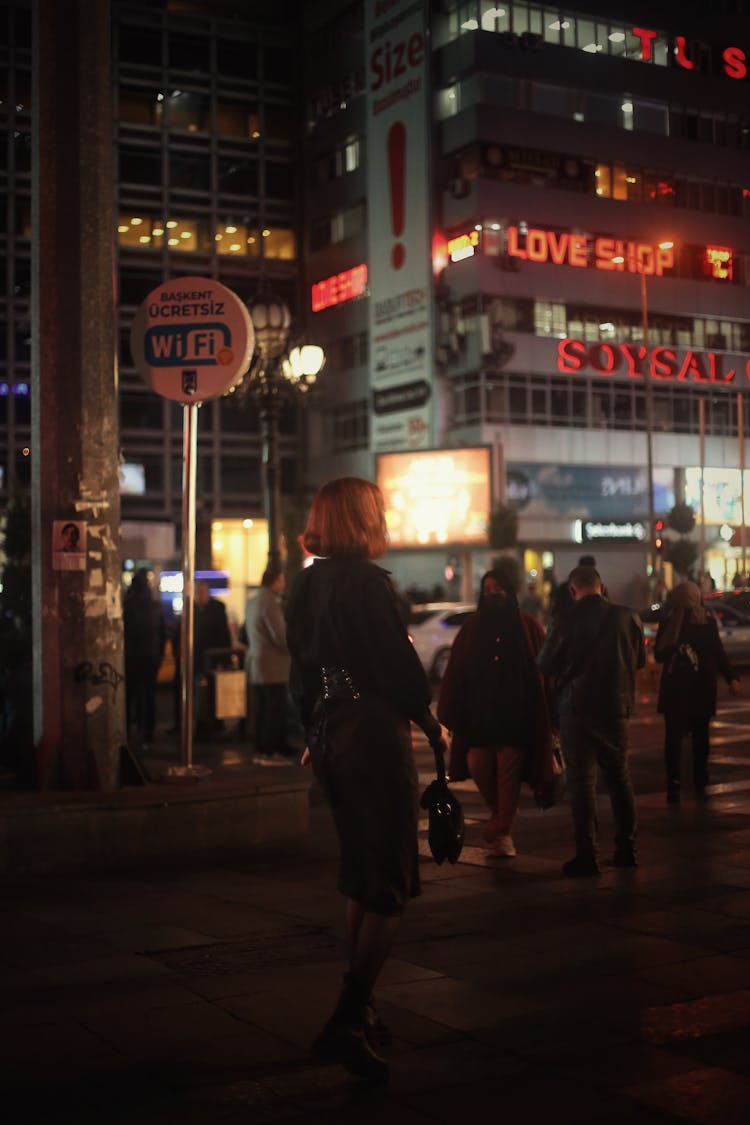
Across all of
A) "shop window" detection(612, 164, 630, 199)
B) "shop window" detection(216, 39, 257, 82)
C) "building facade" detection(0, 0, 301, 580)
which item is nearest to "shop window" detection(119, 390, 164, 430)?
"building facade" detection(0, 0, 301, 580)

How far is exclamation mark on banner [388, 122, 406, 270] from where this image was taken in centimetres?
5419

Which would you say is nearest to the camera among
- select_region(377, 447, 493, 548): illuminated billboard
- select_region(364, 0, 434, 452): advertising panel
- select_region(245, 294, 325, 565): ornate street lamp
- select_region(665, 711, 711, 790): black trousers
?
select_region(665, 711, 711, 790): black trousers

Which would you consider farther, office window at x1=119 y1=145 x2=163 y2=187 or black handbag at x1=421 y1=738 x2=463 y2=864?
office window at x1=119 y1=145 x2=163 y2=187

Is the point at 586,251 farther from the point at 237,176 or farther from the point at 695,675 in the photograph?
the point at 695,675

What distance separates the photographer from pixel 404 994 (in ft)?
18.6

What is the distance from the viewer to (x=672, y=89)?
→ 56.5 meters

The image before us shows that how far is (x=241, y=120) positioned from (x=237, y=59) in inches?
103

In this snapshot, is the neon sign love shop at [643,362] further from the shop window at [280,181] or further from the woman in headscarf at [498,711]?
the woman in headscarf at [498,711]

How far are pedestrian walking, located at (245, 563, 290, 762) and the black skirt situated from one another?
969 centimetres

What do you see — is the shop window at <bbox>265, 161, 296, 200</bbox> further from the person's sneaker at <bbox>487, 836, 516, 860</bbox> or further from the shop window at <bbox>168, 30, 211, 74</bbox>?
the person's sneaker at <bbox>487, 836, 516, 860</bbox>

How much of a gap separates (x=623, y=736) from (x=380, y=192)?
49.2 m

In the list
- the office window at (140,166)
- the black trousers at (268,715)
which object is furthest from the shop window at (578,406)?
the black trousers at (268,715)

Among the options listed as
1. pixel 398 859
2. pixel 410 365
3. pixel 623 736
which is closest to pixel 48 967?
pixel 398 859

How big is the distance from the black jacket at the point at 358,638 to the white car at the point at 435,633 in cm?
2380
